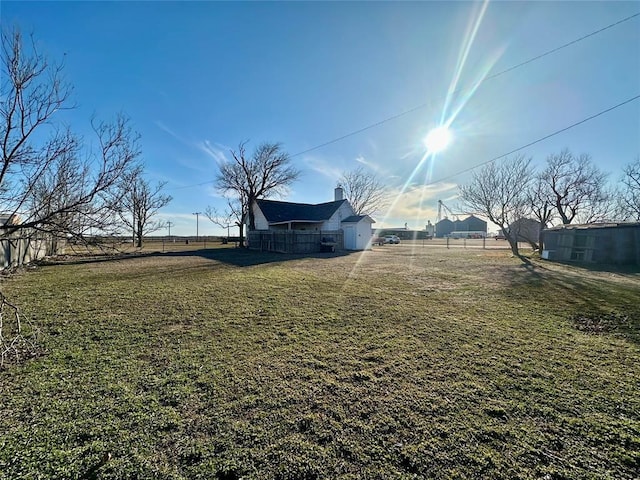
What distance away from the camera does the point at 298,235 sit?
18.9 metres

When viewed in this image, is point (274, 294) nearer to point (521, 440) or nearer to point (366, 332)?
point (366, 332)

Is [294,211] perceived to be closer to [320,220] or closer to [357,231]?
[320,220]

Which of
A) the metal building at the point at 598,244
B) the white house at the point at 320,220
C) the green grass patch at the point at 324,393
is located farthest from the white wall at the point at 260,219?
the metal building at the point at 598,244

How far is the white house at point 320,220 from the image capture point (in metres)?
22.7

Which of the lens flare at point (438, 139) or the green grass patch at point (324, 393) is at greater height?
the lens flare at point (438, 139)

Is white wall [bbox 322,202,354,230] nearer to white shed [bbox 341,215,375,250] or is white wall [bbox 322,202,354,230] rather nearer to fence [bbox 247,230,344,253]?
white shed [bbox 341,215,375,250]

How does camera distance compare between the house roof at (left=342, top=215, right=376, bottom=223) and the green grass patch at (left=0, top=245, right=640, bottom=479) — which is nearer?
the green grass patch at (left=0, top=245, right=640, bottom=479)

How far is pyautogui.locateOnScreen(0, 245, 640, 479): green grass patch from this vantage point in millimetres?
1803

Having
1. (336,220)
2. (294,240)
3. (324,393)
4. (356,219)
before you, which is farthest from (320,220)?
(324,393)

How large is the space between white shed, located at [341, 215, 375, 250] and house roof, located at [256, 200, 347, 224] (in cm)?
180

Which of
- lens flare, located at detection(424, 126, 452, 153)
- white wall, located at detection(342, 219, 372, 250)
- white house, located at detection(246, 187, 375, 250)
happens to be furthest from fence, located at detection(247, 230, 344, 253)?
lens flare, located at detection(424, 126, 452, 153)

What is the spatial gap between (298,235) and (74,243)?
1584 centimetres

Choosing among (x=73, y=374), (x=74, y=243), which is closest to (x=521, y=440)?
(x=73, y=374)

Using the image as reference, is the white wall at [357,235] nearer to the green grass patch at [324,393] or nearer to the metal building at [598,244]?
the metal building at [598,244]
